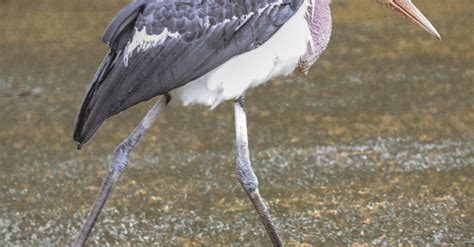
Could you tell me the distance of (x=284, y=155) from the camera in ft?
20.6

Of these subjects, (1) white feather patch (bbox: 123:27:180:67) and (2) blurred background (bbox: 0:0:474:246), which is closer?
(1) white feather patch (bbox: 123:27:180:67)

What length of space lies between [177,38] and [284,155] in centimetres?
258

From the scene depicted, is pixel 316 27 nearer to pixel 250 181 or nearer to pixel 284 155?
pixel 250 181

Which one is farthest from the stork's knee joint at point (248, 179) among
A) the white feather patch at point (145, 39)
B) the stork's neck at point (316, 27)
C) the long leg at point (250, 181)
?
the white feather patch at point (145, 39)

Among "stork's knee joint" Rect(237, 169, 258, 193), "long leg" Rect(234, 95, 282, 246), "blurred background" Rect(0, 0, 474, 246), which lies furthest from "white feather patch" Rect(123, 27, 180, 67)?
"blurred background" Rect(0, 0, 474, 246)

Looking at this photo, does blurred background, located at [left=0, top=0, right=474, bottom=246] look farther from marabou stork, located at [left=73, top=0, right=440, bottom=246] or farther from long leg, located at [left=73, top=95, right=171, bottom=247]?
marabou stork, located at [left=73, top=0, right=440, bottom=246]

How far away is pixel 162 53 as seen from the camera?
3.79 meters

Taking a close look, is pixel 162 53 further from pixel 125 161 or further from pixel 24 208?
pixel 24 208

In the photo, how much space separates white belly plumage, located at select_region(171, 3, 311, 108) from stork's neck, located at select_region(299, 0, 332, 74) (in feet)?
0.26

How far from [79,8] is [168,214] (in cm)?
644

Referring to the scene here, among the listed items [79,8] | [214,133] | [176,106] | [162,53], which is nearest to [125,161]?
[162,53]

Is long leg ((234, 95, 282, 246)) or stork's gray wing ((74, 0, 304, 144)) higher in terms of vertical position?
stork's gray wing ((74, 0, 304, 144))

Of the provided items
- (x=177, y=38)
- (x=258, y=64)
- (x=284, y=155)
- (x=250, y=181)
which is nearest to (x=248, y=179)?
(x=250, y=181)

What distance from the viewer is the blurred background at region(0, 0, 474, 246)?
16.7 feet
